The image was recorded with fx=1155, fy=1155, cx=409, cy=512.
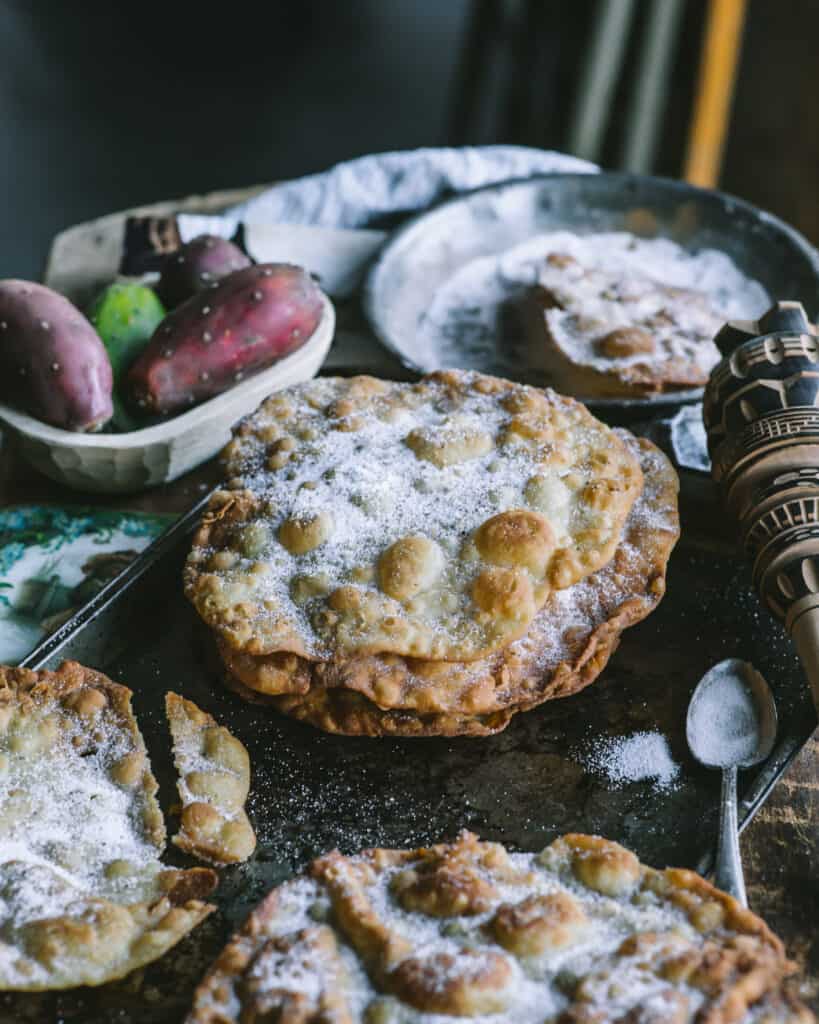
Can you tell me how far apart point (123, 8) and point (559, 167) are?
350 cm

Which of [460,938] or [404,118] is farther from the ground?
[460,938]

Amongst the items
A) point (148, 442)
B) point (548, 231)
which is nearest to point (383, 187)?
point (548, 231)

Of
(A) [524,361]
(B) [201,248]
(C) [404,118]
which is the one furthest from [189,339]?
(C) [404,118]

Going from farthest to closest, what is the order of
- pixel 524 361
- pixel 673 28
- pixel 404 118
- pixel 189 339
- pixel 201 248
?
pixel 404 118 < pixel 673 28 < pixel 524 361 < pixel 201 248 < pixel 189 339

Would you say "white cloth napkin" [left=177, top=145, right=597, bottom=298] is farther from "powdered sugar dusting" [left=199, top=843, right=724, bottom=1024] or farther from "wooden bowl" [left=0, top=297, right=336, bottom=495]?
"powdered sugar dusting" [left=199, top=843, right=724, bottom=1024]

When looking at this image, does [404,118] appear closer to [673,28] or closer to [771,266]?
[673,28]

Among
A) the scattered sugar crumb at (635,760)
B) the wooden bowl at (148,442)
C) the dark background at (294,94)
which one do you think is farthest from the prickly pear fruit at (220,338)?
the dark background at (294,94)

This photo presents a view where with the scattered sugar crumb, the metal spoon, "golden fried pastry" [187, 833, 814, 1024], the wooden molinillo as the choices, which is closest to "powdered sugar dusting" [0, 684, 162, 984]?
"golden fried pastry" [187, 833, 814, 1024]

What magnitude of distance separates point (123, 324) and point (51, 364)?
21 centimetres

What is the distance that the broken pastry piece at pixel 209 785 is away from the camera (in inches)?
47.4

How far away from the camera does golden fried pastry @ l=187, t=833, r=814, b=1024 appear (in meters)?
0.95

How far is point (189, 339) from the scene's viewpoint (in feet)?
5.70

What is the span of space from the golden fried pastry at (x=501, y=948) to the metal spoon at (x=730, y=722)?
7.4 inches

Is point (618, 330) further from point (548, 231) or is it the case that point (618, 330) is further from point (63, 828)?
point (63, 828)
